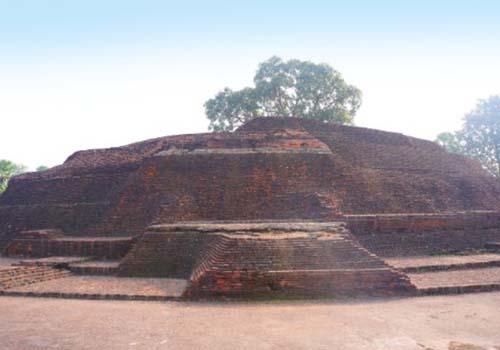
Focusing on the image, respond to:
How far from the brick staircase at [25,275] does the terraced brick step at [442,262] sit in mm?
6774

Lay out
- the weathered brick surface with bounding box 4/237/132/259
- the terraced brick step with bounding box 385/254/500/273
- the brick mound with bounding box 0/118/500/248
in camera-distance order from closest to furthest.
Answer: the terraced brick step with bounding box 385/254/500/273 → the weathered brick surface with bounding box 4/237/132/259 → the brick mound with bounding box 0/118/500/248

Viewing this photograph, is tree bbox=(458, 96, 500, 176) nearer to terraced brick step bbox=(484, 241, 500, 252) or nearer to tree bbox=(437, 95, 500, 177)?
tree bbox=(437, 95, 500, 177)

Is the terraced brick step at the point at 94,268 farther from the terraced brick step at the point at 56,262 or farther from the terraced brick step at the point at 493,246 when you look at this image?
the terraced brick step at the point at 493,246

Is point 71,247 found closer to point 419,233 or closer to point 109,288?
point 109,288

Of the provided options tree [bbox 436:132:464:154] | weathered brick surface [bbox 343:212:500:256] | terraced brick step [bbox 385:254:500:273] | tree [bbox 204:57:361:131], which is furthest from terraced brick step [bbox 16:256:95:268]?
tree [bbox 436:132:464:154]

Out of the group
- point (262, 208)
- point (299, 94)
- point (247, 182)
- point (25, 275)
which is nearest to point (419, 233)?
point (262, 208)

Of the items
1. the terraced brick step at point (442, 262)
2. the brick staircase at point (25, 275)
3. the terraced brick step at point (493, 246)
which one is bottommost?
the brick staircase at point (25, 275)

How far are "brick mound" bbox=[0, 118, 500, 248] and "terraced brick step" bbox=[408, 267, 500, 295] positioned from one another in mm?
2809

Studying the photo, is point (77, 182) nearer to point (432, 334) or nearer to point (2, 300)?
point (2, 300)

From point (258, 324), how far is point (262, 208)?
19.7 ft

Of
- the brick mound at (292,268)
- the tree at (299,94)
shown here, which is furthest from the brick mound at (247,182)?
the tree at (299,94)

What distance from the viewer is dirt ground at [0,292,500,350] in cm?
425

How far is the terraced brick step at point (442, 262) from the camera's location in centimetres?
810

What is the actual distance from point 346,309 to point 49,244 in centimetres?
787
